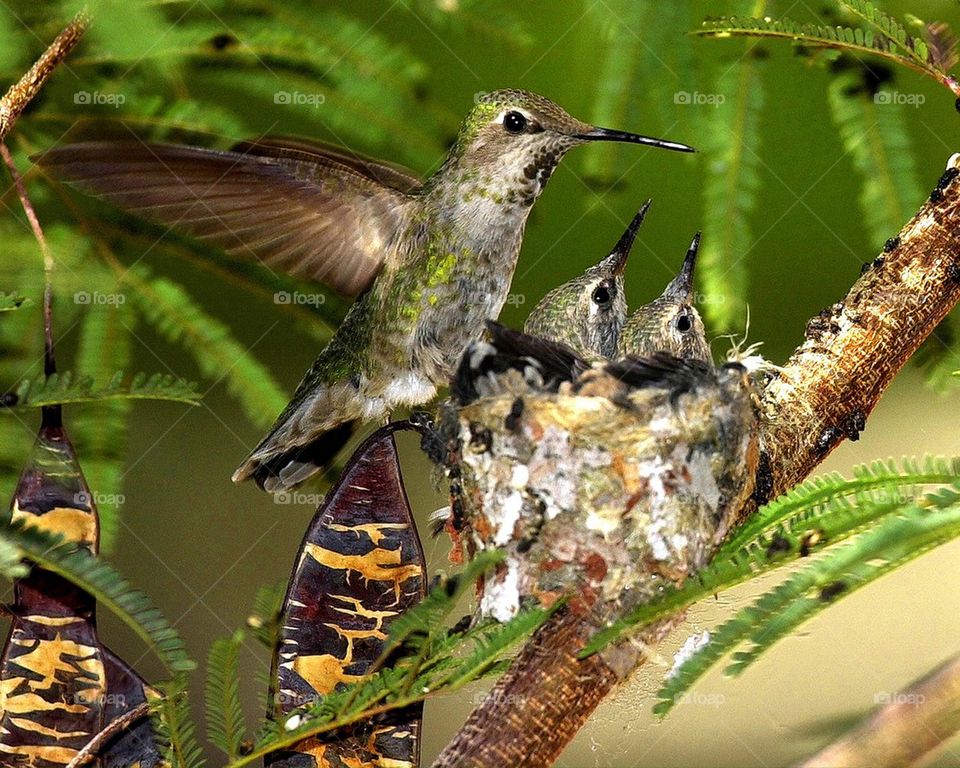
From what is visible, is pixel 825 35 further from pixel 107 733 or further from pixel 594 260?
pixel 594 260

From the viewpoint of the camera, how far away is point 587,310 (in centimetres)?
239

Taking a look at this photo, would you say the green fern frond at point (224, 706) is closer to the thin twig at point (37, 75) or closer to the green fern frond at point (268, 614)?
the green fern frond at point (268, 614)

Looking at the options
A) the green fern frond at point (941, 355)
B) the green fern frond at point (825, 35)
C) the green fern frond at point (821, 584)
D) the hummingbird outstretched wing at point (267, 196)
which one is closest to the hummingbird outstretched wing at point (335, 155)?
the hummingbird outstretched wing at point (267, 196)

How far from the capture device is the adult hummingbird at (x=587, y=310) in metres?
2.38

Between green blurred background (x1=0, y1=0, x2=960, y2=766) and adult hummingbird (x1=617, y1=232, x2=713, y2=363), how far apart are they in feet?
0.19

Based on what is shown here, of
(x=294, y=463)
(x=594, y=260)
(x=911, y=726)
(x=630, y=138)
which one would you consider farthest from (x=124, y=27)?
(x=594, y=260)

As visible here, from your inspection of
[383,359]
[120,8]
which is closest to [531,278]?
[383,359]

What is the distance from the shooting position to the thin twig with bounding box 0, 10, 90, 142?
1.50 m

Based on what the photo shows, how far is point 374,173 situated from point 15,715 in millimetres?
1197

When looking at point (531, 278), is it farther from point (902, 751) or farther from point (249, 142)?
point (902, 751)

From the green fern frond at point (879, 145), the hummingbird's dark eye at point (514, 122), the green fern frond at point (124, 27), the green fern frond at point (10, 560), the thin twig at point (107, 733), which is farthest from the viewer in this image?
the hummingbird's dark eye at point (514, 122)

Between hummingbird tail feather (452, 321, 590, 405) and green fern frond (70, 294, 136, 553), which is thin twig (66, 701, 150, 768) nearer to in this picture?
green fern frond (70, 294, 136, 553)

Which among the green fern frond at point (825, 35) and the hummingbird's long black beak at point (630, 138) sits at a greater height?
the green fern frond at point (825, 35)

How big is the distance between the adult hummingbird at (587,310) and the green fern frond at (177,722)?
128 cm
